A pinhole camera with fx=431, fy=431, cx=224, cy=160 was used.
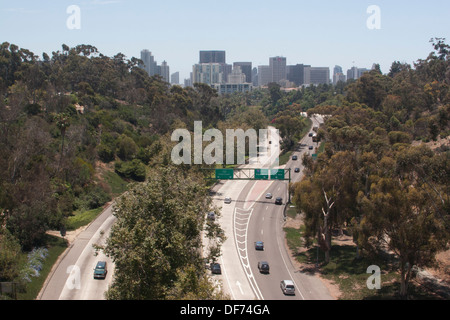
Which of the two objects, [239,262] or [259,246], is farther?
[259,246]

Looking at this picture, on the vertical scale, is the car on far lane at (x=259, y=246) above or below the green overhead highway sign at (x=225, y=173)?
below

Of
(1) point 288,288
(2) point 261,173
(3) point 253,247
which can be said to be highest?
(2) point 261,173

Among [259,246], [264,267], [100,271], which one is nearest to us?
[100,271]

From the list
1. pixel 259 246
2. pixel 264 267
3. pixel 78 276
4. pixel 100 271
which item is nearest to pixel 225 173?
pixel 259 246

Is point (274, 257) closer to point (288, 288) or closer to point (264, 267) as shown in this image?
point (264, 267)

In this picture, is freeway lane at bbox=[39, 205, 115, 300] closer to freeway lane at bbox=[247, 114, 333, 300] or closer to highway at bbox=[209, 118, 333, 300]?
highway at bbox=[209, 118, 333, 300]

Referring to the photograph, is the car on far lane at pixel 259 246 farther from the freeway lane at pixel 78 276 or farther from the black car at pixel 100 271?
the black car at pixel 100 271
